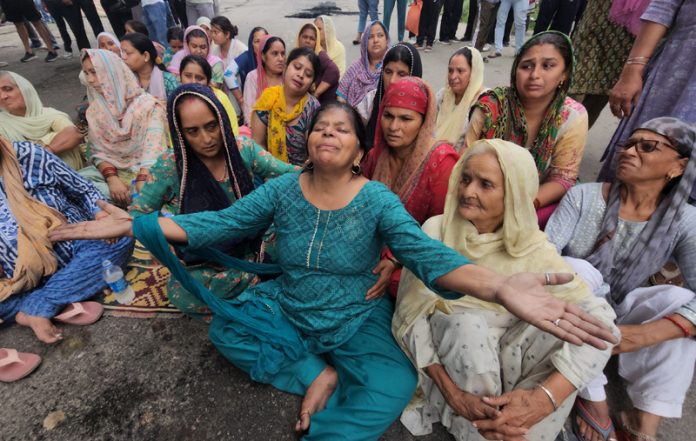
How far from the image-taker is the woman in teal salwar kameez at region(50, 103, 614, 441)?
1573 mm

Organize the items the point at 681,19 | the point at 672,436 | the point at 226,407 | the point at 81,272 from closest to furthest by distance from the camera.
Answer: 1. the point at 672,436
2. the point at 226,407
3. the point at 681,19
4. the point at 81,272

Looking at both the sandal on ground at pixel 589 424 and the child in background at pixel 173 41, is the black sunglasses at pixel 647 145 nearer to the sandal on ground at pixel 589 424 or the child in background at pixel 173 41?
the sandal on ground at pixel 589 424

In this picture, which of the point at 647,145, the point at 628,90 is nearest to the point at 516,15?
the point at 628,90

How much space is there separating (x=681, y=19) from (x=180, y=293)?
3.46 m

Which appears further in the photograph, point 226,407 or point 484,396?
point 226,407

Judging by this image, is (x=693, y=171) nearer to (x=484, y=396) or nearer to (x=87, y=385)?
(x=484, y=396)

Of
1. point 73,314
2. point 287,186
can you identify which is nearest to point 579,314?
point 287,186

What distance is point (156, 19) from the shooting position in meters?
6.76

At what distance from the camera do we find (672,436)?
171 cm

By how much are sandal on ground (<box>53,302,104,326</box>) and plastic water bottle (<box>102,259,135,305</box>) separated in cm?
16

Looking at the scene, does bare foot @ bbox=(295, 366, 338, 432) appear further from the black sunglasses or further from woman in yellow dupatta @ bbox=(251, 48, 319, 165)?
woman in yellow dupatta @ bbox=(251, 48, 319, 165)

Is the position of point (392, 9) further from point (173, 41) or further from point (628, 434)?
point (628, 434)

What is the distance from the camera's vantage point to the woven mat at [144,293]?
94.3 inches

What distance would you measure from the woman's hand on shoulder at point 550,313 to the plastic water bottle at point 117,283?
242 cm
